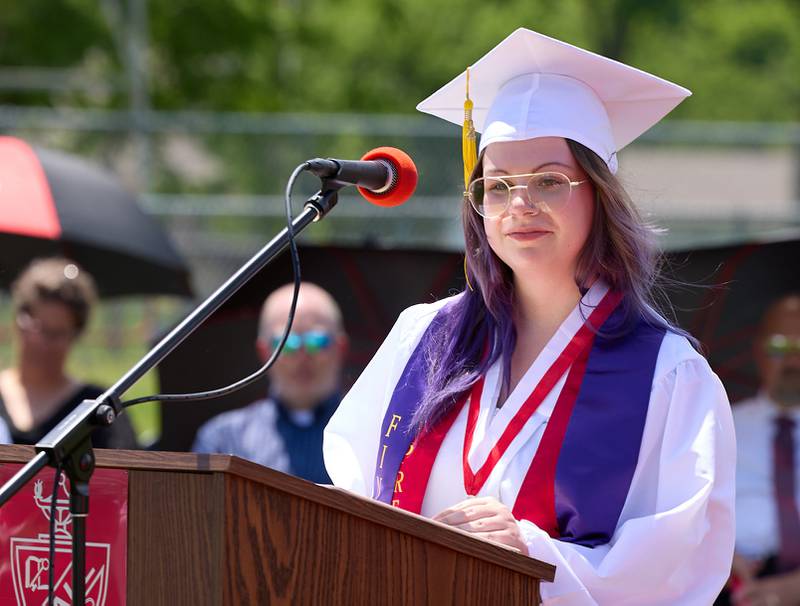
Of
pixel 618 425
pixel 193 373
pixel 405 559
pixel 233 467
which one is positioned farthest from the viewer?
pixel 193 373

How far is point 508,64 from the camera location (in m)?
3.02

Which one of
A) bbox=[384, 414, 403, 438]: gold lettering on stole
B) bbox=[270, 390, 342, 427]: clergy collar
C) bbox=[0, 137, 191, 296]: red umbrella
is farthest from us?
bbox=[0, 137, 191, 296]: red umbrella

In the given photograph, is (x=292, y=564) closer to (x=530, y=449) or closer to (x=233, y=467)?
(x=233, y=467)

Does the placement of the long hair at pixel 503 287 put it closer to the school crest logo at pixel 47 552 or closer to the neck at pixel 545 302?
the neck at pixel 545 302

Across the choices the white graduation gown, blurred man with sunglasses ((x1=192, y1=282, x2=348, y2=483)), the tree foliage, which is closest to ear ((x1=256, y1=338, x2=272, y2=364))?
blurred man with sunglasses ((x1=192, y1=282, x2=348, y2=483))

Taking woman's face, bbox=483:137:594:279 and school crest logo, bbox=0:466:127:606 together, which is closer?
school crest logo, bbox=0:466:127:606

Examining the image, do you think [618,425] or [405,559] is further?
[618,425]

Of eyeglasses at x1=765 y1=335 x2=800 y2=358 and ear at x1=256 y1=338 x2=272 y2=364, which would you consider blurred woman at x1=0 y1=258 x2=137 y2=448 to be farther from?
eyeglasses at x1=765 y1=335 x2=800 y2=358

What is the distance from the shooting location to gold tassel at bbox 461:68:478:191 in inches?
119

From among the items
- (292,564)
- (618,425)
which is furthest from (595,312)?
(292,564)

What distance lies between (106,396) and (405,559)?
0.60 meters

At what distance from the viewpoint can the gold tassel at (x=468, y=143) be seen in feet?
9.93

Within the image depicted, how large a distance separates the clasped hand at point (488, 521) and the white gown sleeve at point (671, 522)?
0.12 feet

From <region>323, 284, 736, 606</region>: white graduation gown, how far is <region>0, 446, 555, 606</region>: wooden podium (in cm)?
23
